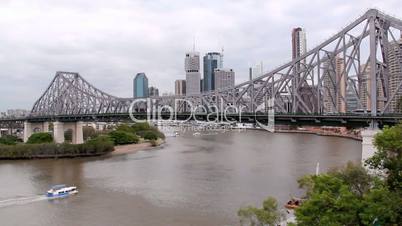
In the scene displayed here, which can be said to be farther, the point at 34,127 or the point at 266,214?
the point at 34,127

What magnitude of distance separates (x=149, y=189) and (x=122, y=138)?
70.0ft

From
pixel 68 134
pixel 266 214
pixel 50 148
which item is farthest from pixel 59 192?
pixel 68 134

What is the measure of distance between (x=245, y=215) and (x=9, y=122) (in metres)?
47.5

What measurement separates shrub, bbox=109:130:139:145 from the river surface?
1019cm

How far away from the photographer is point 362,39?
57.0 ft

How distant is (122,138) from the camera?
38344mm

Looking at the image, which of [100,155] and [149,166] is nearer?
[149,166]

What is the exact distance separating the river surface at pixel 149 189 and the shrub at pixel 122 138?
401 inches

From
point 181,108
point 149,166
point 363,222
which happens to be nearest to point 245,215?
point 363,222

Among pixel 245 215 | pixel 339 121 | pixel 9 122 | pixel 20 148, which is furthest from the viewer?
pixel 9 122

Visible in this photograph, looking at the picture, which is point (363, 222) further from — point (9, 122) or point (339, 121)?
point (9, 122)

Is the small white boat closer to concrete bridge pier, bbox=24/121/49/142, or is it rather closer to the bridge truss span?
the bridge truss span

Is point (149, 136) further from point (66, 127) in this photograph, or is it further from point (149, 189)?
point (149, 189)

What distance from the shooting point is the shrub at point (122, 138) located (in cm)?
3761
